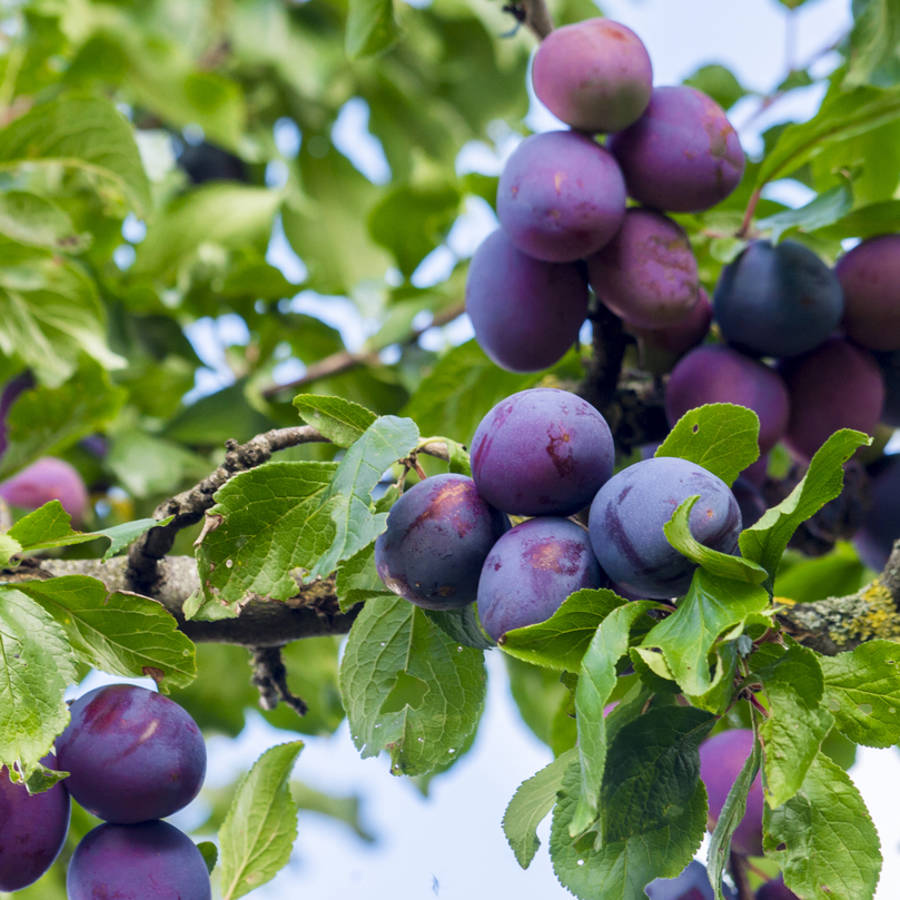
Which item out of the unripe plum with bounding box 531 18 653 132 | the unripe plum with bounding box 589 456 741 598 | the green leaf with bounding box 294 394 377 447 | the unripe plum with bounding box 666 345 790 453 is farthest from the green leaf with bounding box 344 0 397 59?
the unripe plum with bounding box 589 456 741 598

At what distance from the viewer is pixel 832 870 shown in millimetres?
618

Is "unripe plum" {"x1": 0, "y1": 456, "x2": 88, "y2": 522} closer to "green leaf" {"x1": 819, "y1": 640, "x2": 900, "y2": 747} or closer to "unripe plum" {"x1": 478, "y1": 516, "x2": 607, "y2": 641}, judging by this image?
"unripe plum" {"x1": 478, "y1": 516, "x2": 607, "y2": 641}

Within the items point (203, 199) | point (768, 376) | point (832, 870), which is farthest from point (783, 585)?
point (203, 199)

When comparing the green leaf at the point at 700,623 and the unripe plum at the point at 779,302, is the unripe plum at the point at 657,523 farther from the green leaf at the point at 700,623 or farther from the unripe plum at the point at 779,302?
the unripe plum at the point at 779,302

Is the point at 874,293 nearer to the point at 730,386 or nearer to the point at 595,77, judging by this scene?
the point at 730,386

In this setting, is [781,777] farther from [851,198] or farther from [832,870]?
[851,198]

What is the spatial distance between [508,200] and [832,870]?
55 cm

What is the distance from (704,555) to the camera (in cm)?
57

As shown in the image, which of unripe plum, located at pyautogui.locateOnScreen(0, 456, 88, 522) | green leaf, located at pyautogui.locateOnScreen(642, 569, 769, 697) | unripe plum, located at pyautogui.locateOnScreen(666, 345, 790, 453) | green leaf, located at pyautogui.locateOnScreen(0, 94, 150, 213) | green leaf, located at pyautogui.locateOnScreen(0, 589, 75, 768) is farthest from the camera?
unripe plum, located at pyautogui.locateOnScreen(0, 456, 88, 522)

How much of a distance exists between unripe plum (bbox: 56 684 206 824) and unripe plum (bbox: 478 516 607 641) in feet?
0.74

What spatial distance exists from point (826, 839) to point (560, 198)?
19.7 inches

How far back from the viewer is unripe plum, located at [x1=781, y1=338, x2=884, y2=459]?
104 centimetres

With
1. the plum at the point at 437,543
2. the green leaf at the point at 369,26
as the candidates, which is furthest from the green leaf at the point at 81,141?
the plum at the point at 437,543

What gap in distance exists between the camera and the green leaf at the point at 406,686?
74 cm
